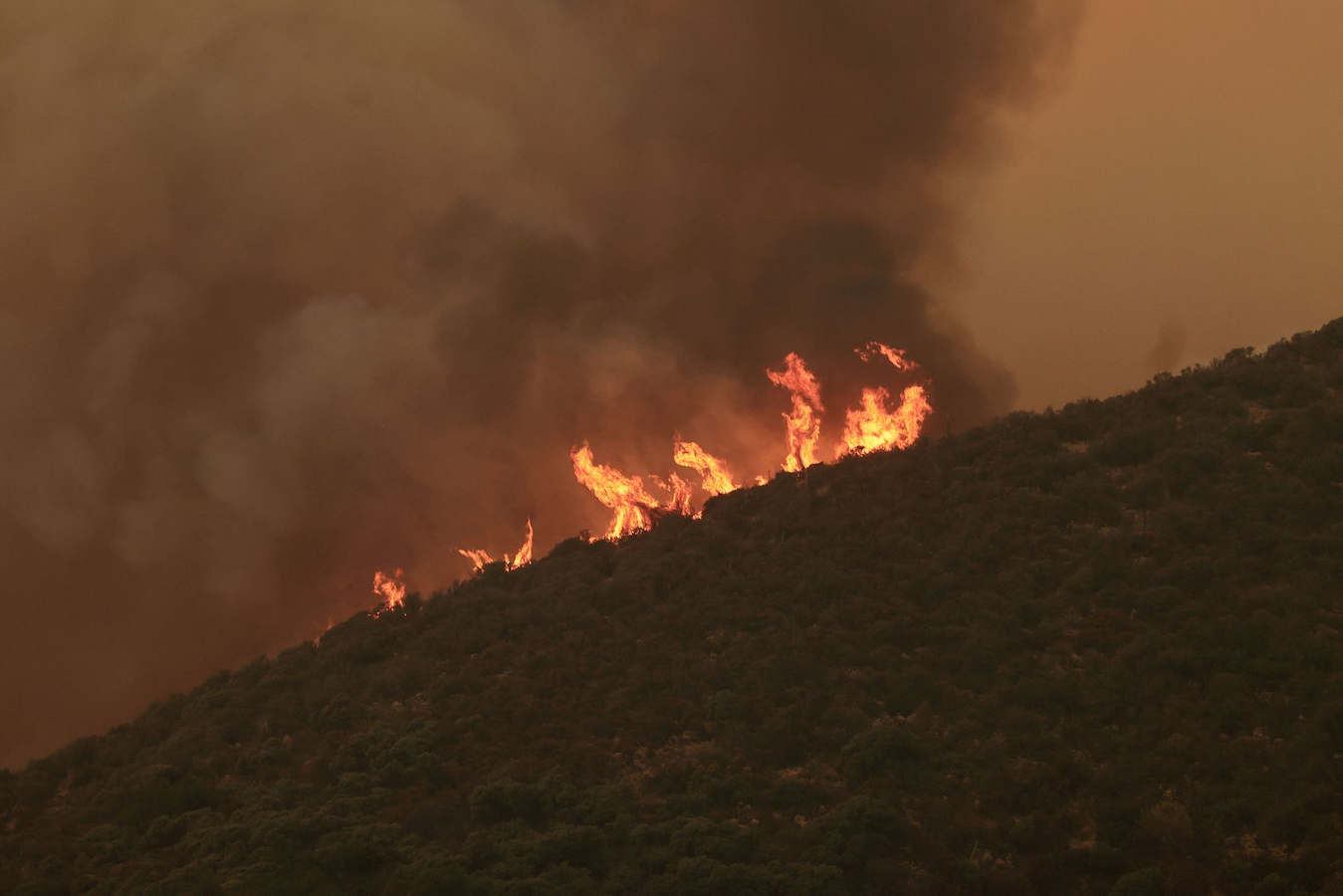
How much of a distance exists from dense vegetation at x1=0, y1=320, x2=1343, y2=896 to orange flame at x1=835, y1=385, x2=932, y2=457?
202 inches

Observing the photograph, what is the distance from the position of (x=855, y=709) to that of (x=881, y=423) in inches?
897

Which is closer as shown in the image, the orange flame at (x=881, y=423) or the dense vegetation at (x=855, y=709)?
the dense vegetation at (x=855, y=709)

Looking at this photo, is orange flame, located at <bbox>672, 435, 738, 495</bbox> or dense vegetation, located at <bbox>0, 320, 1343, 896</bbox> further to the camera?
orange flame, located at <bbox>672, 435, 738, 495</bbox>

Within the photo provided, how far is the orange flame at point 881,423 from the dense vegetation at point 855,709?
5122 mm

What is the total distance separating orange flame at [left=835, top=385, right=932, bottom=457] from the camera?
48656 mm

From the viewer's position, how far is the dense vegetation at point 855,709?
952 inches

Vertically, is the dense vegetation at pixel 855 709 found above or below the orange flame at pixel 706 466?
below

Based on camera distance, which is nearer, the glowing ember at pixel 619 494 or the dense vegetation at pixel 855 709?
the dense vegetation at pixel 855 709

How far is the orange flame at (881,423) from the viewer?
48.7m

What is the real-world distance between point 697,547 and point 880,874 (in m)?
17.9

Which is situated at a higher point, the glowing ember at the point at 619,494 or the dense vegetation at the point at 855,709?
the glowing ember at the point at 619,494

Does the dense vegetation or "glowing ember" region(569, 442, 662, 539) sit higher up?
"glowing ember" region(569, 442, 662, 539)

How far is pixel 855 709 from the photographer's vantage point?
29.6m

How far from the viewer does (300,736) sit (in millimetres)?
34219
